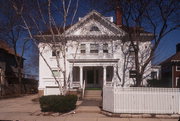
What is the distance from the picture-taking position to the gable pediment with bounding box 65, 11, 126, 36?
1009 inches

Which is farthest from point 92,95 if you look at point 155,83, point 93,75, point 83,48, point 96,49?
point 155,83

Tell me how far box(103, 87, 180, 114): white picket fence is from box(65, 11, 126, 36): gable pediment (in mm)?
13407

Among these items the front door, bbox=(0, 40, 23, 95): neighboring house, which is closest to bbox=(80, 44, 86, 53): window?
the front door

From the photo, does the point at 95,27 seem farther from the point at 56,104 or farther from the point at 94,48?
the point at 56,104

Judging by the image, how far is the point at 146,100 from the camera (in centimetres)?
1273

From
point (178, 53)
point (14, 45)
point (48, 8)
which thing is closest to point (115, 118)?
point (48, 8)

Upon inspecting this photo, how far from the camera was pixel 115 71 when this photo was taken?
25.6m

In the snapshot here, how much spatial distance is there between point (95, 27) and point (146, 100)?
15205mm

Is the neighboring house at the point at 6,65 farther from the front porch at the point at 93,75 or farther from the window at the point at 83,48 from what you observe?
the window at the point at 83,48

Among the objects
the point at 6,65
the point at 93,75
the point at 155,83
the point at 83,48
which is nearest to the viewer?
the point at 155,83

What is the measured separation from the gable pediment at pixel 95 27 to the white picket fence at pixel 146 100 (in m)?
13.4

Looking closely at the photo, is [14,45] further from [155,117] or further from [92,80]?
[155,117]

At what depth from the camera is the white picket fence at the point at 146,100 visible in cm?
1267

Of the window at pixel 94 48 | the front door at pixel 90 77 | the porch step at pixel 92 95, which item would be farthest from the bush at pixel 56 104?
the front door at pixel 90 77
